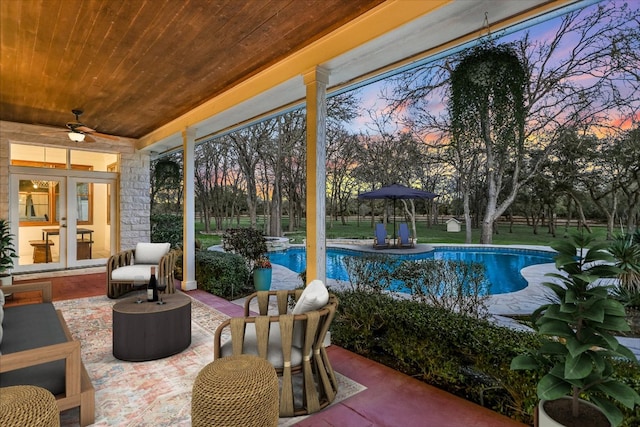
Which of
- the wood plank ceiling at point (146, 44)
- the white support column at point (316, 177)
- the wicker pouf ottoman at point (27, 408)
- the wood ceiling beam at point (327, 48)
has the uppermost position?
the wood plank ceiling at point (146, 44)

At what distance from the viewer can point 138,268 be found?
5121 millimetres

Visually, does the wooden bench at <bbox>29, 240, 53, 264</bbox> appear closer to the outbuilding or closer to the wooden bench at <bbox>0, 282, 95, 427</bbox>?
the wooden bench at <bbox>0, 282, 95, 427</bbox>

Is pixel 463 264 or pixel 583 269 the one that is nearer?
pixel 583 269

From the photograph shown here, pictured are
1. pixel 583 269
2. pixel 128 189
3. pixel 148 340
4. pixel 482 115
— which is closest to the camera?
pixel 583 269

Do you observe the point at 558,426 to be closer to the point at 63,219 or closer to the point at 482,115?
the point at 482,115

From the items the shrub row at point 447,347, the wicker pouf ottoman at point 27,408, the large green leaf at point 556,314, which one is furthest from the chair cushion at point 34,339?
the large green leaf at point 556,314

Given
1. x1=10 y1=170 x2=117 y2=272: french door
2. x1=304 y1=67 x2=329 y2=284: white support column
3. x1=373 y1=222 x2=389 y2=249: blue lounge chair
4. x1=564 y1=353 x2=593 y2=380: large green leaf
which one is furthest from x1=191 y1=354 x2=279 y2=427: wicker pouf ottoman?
x1=10 y1=170 x2=117 y2=272: french door

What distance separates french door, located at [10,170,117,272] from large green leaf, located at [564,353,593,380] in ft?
27.9

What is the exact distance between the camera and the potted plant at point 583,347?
4.66ft

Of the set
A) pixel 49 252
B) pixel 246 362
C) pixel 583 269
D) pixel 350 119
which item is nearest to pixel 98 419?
pixel 246 362

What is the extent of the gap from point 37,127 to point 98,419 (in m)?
6.67

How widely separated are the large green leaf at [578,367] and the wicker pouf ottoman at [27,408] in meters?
2.27

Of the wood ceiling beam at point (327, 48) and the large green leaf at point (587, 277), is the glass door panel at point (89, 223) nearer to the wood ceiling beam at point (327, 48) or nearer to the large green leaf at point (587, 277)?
the wood ceiling beam at point (327, 48)

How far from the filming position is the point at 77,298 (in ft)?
16.8
